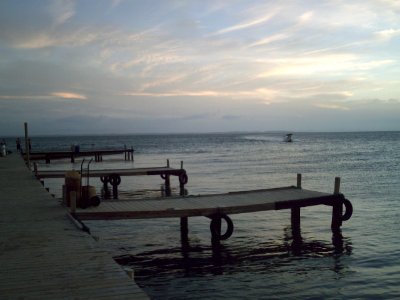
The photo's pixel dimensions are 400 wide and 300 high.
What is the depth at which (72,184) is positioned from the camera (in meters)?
12.1

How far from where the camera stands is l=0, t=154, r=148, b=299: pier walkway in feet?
17.7

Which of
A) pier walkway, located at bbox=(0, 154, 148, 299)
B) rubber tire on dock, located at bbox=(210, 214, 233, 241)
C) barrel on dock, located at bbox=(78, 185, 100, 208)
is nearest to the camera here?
pier walkway, located at bbox=(0, 154, 148, 299)

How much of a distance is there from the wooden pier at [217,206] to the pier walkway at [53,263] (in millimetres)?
1634

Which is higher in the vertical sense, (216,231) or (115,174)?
(115,174)

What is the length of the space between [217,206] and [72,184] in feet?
14.2

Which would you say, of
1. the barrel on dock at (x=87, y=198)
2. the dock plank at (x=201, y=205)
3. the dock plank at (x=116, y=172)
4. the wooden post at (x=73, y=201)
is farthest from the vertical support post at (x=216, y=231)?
the dock plank at (x=116, y=172)

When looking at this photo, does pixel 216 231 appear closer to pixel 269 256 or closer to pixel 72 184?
pixel 269 256

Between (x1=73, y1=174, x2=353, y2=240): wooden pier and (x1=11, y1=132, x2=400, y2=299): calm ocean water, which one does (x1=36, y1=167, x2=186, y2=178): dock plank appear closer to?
(x1=11, y1=132, x2=400, y2=299): calm ocean water

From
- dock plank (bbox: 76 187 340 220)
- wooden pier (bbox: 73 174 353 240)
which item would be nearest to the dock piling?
wooden pier (bbox: 73 174 353 240)

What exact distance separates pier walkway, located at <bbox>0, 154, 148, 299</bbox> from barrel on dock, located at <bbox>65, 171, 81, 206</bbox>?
0.87 m

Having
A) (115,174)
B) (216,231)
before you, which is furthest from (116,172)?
(216,231)

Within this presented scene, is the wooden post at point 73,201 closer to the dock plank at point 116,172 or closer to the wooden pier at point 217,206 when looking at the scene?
the wooden pier at point 217,206

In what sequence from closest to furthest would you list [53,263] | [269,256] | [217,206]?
1. [53,263]
2. [269,256]
3. [217,206]

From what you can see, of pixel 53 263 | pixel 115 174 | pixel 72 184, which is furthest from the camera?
pixel 115 174
